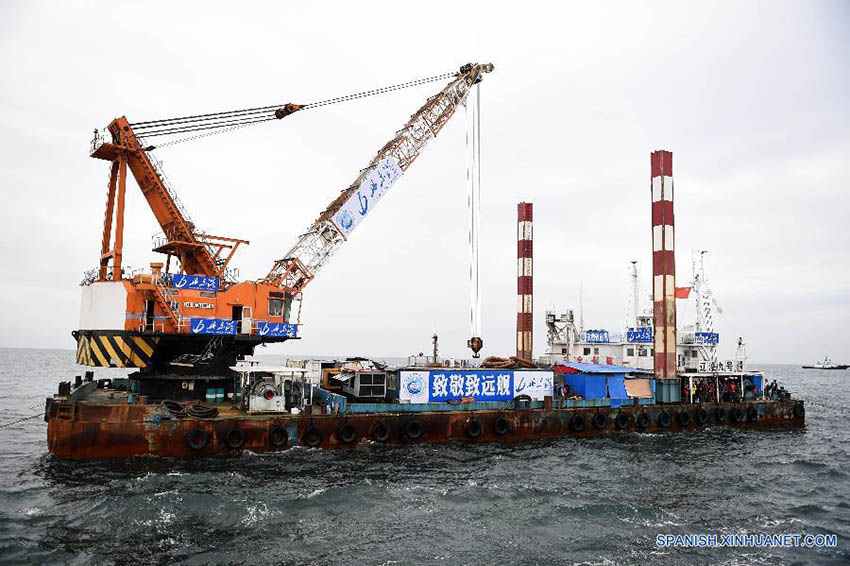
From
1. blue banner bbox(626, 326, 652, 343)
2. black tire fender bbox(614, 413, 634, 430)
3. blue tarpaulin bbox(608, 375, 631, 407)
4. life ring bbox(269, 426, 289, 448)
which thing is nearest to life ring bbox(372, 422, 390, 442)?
life ring bbox(269, 426, 289, 448)

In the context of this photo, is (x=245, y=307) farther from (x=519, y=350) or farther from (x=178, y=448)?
(x=519, y=350)

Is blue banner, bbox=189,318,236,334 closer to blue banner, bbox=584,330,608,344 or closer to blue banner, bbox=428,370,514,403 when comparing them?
blue banner, bbox=428,370,514,403

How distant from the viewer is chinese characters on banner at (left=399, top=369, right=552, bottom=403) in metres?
32.3

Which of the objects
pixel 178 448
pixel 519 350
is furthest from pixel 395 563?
pixel 519 350

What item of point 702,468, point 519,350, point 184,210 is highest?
point 184,210

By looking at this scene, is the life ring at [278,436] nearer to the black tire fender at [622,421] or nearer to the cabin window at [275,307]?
the cabin window at [275,307]

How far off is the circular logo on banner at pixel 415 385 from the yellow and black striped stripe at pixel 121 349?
46.6 feet

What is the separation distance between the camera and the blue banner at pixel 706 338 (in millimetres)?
47531

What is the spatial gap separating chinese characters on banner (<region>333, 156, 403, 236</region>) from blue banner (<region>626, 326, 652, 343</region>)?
85.8 ft

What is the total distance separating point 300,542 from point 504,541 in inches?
268

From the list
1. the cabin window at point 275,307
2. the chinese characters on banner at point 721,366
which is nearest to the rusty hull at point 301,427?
the chinese characters on banner at point 721,366

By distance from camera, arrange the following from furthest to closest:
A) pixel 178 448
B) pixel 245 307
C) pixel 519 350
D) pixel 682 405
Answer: pixel 519 350
pixel 682 405
pixel 245 307
pixel 178 448

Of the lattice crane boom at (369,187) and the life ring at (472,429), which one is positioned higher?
the lattice crane boom at (369,187)

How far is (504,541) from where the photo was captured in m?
18.4
